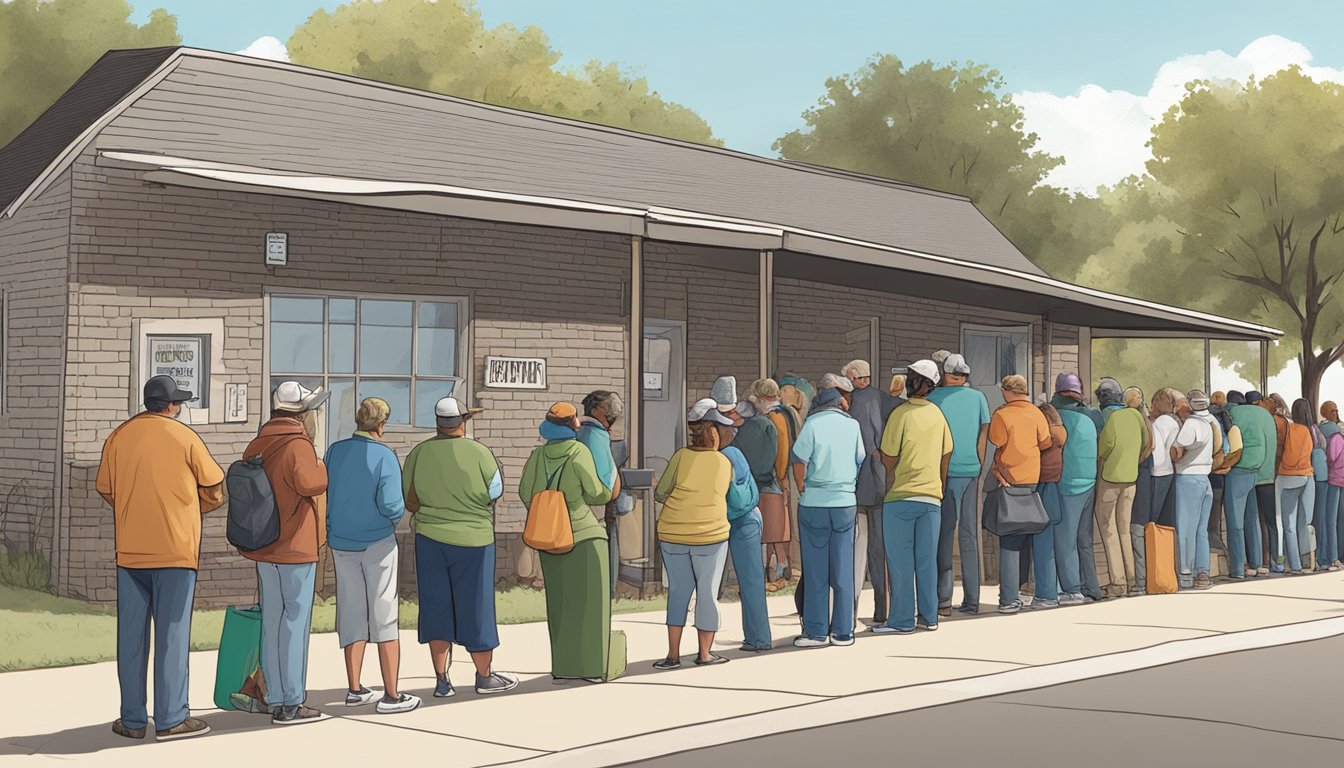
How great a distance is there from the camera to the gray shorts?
382 inches

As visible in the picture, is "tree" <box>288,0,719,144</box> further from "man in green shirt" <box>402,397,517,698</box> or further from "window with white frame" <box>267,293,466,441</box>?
"man in green shirt" <box>402,397,517,698</box>

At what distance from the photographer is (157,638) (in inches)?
349

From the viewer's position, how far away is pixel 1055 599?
15062 mm

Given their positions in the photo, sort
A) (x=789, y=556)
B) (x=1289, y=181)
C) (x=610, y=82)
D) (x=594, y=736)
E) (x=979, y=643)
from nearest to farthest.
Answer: (x=594, y=736) < (x=979, y=643) < (x=789, y=556) < (x=1289, y=181) < (x=610, y=82)

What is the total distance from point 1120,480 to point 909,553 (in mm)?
3316

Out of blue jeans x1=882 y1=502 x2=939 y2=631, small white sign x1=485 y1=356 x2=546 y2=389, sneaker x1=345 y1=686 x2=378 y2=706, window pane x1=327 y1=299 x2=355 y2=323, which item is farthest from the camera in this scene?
small white sign x1=485 y1=356 x2=546 y2=389

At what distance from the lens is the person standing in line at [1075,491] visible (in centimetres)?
→ 1493

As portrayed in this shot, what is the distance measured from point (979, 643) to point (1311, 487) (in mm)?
7453

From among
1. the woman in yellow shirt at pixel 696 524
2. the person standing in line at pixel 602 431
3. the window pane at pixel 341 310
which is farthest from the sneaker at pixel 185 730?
the window pane at pixel 341 310

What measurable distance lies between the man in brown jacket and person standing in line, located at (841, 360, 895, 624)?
4819 millimetres

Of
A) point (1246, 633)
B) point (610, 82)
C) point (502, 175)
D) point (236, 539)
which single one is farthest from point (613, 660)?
point (610, 82)

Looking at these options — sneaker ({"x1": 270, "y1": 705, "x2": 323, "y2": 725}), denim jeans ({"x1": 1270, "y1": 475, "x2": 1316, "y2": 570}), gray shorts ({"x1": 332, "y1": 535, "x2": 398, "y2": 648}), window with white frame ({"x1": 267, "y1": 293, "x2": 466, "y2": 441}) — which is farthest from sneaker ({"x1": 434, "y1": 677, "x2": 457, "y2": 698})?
denim jeans ({"x1": 1270, "y1": 475, "x2": 1316, "y2": 570})

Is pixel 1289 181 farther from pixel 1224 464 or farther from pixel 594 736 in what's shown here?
pixel 594 736

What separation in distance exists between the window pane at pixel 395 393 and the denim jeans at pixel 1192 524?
284 inches
